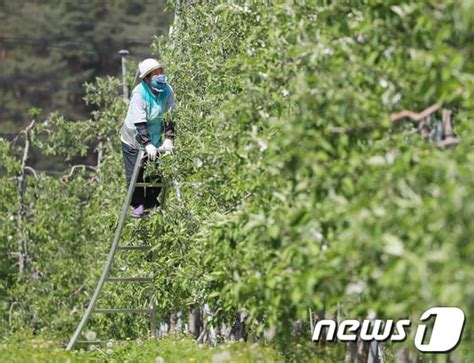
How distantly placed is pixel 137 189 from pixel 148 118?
1.01m

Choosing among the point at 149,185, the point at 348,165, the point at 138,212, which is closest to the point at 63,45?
the point at 138,212

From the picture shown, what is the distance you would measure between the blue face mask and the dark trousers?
75 centimetres

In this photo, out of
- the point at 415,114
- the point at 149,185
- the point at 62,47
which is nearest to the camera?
the point at 415,114

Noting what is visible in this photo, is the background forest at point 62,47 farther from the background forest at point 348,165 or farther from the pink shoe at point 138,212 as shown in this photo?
the background forest at point 348,165

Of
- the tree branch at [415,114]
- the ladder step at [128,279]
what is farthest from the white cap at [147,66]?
the tree branch at [415,114]

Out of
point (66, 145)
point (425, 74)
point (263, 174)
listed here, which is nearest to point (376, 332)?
point (263, 174)

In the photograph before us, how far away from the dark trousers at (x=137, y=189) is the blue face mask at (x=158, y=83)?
0.75 meters

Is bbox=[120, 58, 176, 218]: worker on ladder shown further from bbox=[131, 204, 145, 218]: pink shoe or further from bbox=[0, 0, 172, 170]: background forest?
bbox=[0, 0, 172, 170]: background forest

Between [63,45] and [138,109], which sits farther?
[63,45]

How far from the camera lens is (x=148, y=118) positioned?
49.5 ft

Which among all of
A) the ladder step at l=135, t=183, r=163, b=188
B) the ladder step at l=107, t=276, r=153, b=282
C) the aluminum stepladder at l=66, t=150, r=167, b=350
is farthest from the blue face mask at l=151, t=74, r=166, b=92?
the ladder step at l=107, t=276, r=153, b=282

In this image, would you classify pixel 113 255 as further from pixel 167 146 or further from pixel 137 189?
pixel 167 146

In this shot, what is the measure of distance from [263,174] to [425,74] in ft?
7.47

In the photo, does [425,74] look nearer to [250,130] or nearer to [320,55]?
[320,55]
